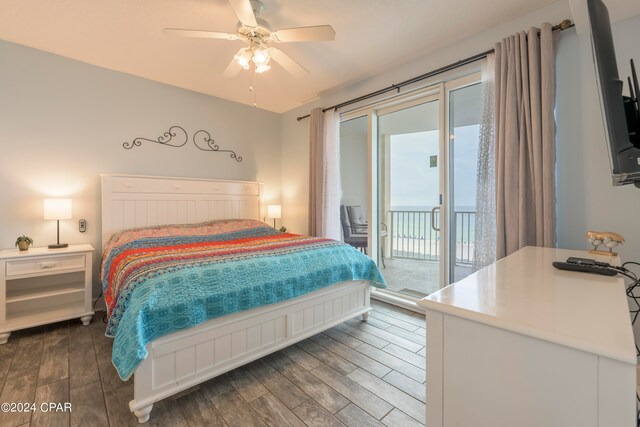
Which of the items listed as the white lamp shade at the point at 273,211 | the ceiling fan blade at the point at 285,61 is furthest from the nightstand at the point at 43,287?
the ceiling fan blade at the point at 285,61

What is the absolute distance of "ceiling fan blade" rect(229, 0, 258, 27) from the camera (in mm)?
1715

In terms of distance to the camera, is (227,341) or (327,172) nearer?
(227,341)

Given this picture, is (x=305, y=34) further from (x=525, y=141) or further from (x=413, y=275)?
(x=413, y=275)

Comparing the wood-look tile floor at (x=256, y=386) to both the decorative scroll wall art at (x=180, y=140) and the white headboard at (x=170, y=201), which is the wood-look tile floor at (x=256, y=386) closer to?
the white headboard at (x=170, y=201)

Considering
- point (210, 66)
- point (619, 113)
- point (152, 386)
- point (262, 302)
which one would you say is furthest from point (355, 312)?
point (210, 66)

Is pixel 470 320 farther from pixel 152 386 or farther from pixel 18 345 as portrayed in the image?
pixel 18 345

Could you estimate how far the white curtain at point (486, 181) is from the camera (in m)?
2.24

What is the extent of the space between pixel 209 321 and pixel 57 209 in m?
2.06

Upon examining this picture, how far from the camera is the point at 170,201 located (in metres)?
3.41

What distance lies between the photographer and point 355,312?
2.57m

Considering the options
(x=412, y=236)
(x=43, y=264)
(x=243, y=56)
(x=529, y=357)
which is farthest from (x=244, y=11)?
(x=412, y=236)

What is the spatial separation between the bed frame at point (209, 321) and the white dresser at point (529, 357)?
4.47 ft

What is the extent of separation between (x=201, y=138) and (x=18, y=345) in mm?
2671

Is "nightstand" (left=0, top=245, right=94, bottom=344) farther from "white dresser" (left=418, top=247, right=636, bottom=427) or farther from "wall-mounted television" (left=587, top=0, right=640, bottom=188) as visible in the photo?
"wall-mounted television" (left=587, top=0, right=640, bottom=188)
